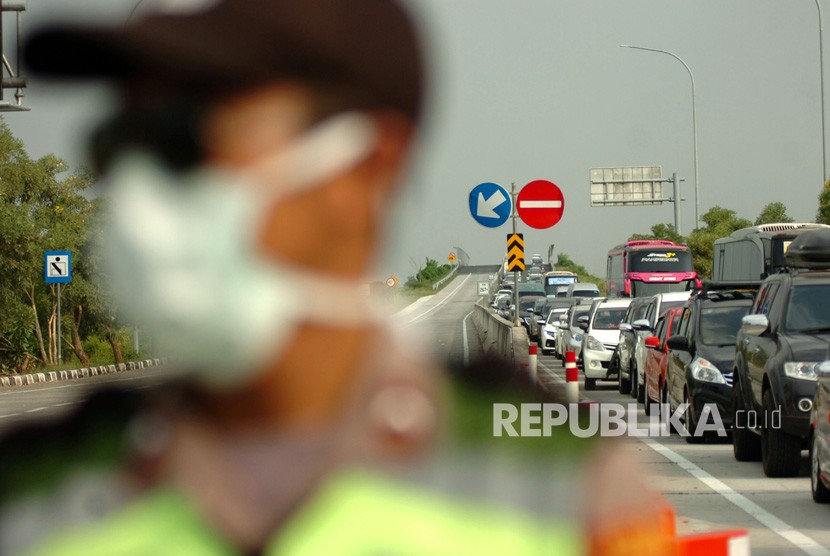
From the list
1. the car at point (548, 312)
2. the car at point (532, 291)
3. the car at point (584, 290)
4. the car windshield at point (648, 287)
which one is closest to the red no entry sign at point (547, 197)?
the car at point (548, 312)

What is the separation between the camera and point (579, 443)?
1172 mm

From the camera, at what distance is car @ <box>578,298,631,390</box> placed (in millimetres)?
29328

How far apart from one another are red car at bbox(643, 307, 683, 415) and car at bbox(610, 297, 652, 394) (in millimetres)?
536

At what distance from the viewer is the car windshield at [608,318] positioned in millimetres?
31781

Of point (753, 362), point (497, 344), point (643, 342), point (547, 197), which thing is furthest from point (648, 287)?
point (497, 344)

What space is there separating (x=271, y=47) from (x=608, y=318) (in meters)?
31.6

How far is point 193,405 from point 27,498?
0.61 feet

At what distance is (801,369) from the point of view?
13102 mm

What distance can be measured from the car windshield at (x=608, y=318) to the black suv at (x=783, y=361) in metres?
16.3

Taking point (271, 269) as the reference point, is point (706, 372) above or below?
below

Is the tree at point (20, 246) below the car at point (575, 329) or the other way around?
the other way around

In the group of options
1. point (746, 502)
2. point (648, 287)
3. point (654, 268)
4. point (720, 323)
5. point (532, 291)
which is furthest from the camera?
point (532, 291)

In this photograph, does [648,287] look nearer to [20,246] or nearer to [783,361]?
[20,246]

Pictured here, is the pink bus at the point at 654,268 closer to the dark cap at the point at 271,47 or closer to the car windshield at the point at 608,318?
the car windshield at the point at 608,318
